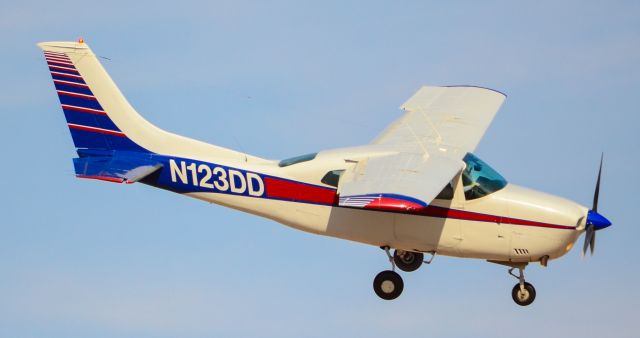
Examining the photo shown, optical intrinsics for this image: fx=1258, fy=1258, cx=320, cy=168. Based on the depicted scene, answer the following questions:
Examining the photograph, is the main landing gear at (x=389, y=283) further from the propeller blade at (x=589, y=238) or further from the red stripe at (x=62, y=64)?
the red stripe at (x=62, y=64)

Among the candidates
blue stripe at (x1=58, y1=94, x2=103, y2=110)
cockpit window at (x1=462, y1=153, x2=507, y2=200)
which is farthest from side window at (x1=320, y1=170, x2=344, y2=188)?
blue stripe at (x1=58, y1=94, x2=103, y2=110)

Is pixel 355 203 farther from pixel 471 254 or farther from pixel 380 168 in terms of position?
pixel 471 254

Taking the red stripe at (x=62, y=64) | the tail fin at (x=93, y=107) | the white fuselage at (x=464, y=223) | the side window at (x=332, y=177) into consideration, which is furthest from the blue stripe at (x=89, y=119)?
the side window at (x=332, y=177)

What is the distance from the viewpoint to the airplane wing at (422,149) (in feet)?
77.4

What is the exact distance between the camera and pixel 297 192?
87.2ft

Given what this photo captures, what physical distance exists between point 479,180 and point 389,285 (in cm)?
305

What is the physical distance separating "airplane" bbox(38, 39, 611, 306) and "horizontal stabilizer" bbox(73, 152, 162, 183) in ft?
0.08

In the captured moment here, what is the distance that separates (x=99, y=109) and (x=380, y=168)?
23.2ft

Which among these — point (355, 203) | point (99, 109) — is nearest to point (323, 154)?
point (355, 203)

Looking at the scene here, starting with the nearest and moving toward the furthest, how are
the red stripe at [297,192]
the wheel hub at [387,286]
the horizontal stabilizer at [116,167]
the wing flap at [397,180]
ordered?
1. the wing flap at [397,180]
2. the red stripe at [297,192]
3. the wheel hub at [387,286]
4. the horizontal stabilizer at [116,167]

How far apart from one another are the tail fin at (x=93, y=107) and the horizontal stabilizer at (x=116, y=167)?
0.96 ft

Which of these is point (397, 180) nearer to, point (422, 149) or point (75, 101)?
point (422, 149)

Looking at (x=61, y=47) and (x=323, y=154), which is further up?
(x=61, y=47)

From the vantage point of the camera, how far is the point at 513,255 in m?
26.0
